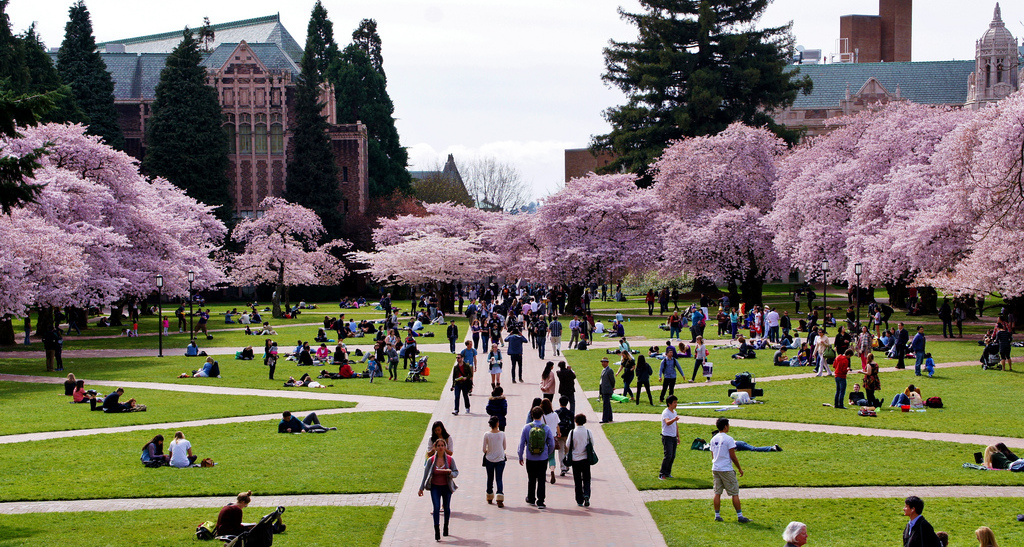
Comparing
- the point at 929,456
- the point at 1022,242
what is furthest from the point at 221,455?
the point at 1022,242

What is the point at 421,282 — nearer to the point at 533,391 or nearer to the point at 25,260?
the point at 25,260

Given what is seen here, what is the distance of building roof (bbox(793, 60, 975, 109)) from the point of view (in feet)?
351

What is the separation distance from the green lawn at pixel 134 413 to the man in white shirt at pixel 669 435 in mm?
11079

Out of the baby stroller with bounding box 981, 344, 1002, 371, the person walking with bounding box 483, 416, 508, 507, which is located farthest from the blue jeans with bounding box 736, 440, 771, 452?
the baby stroller with bounding box 981, 344, 1002, 371

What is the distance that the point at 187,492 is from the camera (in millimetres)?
15148

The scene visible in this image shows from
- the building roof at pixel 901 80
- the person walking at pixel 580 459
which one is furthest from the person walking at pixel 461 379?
the building roof at pixel 901 80

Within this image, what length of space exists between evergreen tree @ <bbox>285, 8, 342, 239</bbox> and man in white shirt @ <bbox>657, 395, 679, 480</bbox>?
67.2 m

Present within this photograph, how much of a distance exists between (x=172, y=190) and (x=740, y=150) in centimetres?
3771

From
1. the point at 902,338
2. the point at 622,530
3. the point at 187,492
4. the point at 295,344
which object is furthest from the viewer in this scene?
the point at 295,344

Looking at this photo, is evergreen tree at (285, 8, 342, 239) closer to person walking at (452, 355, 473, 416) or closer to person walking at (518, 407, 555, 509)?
person walking at (452, 355, 473, 416)

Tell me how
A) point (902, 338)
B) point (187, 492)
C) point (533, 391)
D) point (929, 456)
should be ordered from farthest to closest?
point (902, 338) < point (533, 391) < point (929, 456) < point (187, 492)

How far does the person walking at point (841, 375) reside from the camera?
22.5 metres

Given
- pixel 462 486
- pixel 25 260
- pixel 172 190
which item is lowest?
pixel 462 486

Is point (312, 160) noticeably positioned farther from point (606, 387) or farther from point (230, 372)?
point (606, 387)
